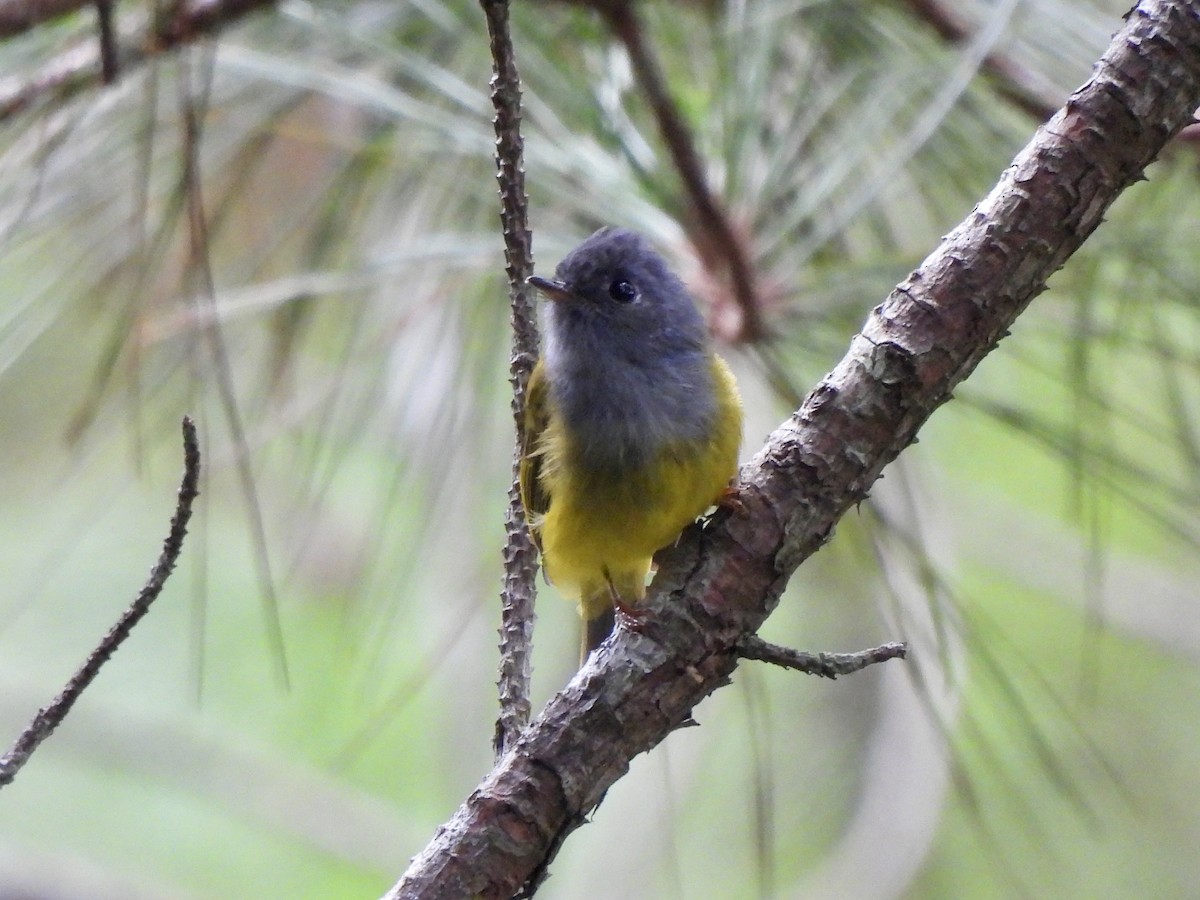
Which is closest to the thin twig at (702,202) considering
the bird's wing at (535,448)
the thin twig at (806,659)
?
the bird's wing at (535,448)

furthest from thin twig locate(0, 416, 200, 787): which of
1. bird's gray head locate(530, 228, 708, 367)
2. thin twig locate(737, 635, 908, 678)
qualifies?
bird's gray head locate(530, 228, 708, 367)

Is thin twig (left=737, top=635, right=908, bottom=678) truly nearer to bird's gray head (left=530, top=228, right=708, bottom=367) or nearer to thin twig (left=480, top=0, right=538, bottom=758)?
thin twig (left=480, top=0, right=538, bottom=758)

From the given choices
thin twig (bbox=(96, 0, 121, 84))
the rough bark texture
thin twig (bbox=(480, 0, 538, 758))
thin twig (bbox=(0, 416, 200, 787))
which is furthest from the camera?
thin twig (bbox=(96, 0, 121, 84))

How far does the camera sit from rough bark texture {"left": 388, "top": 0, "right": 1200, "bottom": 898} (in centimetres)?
133

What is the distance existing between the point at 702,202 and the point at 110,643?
3.58 feet

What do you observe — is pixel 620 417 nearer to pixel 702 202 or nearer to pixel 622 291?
pixel 622 291

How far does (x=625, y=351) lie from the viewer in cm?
215

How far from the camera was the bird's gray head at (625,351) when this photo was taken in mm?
2008

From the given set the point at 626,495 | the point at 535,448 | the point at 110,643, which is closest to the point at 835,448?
the point at 626,495

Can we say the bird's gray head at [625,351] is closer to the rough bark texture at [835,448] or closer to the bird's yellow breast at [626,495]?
the bird's yellow breast at [626,495]

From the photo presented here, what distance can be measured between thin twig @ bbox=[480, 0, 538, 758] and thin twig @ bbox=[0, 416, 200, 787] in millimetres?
461

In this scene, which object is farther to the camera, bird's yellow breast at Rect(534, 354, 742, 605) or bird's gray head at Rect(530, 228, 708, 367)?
bird's gray head at Rect(530, 228, 708, 367)

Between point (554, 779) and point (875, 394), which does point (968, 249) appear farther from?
point (554, 779)

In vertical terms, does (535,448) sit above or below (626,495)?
above
